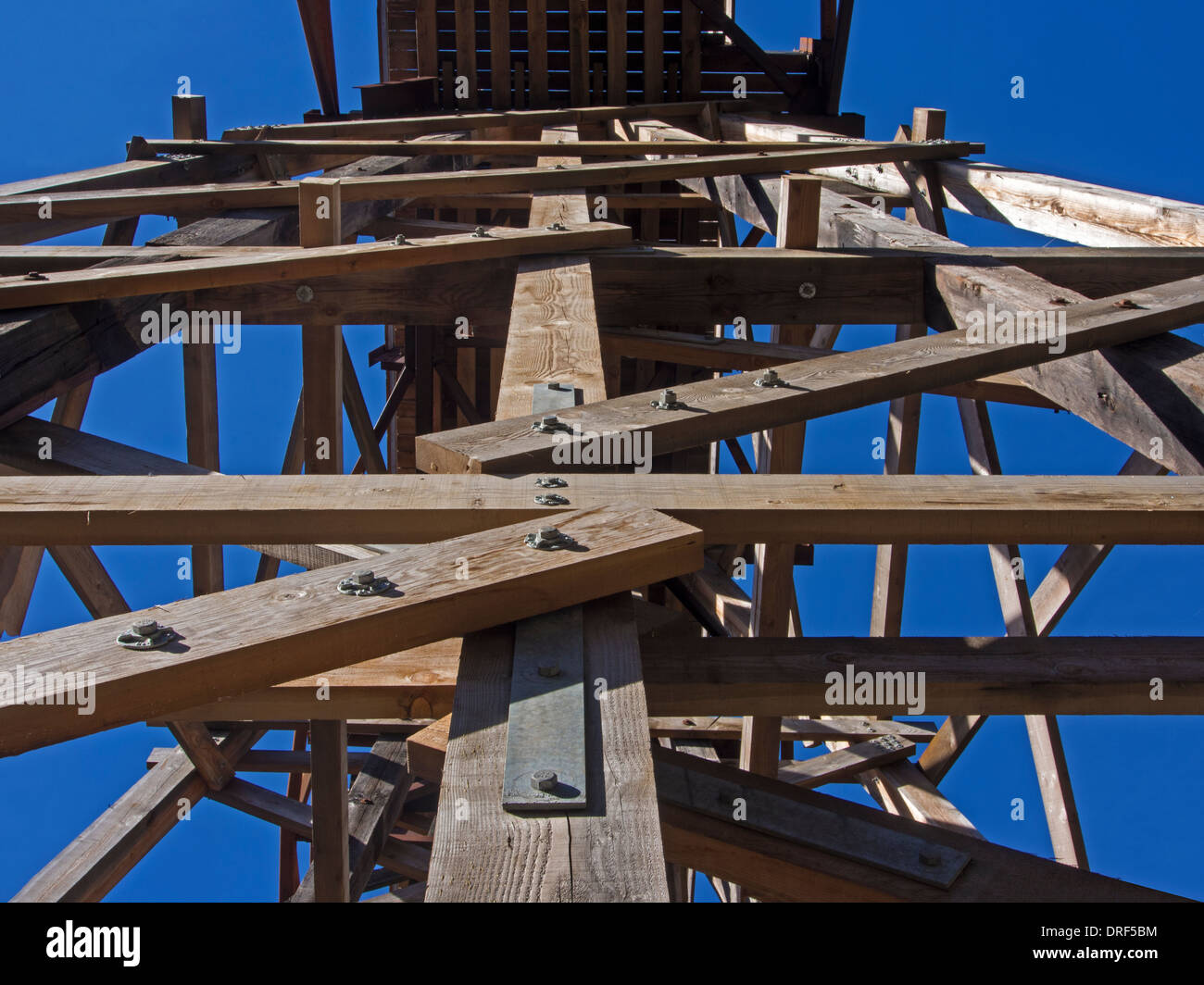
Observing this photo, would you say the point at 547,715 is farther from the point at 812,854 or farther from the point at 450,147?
the point at 450,147

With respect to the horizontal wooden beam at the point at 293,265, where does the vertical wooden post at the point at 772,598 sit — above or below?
below

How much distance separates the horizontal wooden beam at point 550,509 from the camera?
7.09ft

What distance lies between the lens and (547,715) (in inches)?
65.0

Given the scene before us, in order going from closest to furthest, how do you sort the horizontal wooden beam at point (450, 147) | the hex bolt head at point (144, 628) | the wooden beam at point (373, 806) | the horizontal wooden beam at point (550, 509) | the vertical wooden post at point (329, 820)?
1. the hex bolt head at point (144, 628)
2. the horizontal wooden beam at point (550, 509)
3. the vertical wooden post at point (329, 820)
4. the wooden beam at point (373, 806)
5. the horizontal wooden beam at point (450, 147)

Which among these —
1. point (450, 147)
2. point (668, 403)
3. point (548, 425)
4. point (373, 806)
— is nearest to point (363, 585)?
point (548, 425)

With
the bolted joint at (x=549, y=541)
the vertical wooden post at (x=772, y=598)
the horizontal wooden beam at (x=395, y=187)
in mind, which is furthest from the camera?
the vertical wooden post at (x=772, y=598)

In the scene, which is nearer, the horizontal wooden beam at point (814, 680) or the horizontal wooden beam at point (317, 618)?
the horizontal wooden beam at point (317, 618)

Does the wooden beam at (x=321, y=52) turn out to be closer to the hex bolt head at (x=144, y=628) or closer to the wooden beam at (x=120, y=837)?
the wooden beam at (x=120, y=837)

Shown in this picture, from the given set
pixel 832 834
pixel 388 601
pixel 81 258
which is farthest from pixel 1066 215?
pixel 388 601

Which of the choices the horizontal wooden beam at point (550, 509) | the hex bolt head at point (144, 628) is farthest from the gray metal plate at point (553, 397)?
the hex bolt head at point (144, 628)

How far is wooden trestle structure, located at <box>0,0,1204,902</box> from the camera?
1.75 metres

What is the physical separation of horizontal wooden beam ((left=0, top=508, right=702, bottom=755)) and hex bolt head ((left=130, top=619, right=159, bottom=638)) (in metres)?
0.02

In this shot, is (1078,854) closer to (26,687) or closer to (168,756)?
(26,687)

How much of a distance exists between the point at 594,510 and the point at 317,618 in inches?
22.3
